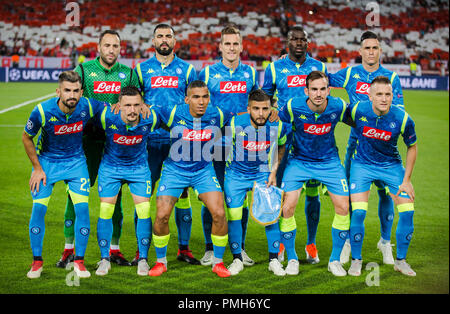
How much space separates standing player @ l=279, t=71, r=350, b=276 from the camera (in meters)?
5.42

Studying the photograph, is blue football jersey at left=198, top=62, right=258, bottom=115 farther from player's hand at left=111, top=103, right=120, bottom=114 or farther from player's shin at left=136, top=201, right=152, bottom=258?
player's shin at left=136, top=201, right=152, bottom=258

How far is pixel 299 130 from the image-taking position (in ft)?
18.2

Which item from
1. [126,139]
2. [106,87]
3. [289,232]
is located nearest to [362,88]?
[289,232]

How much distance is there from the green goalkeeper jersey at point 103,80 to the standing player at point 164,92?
7.7 inches

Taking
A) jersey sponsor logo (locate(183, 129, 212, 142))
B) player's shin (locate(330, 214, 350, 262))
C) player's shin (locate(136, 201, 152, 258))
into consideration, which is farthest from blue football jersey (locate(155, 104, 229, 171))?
player's shin (locate(330, 214, 350, 262))

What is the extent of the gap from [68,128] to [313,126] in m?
2.28

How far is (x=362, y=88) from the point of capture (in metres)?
6.07

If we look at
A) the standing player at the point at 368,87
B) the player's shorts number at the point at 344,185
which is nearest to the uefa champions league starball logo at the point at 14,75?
the standing player at the point at 368,87

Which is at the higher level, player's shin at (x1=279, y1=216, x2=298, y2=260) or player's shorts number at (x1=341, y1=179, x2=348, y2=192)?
player's shorts number at (x1=341, y1=179, x2=348, y2=192)

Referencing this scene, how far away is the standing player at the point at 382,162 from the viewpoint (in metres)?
5.38

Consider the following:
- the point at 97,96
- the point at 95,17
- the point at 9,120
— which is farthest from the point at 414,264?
the point at 95,17

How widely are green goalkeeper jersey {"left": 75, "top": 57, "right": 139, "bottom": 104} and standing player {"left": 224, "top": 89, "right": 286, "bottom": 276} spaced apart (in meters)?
1.21

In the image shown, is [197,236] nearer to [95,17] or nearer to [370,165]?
[370,165]

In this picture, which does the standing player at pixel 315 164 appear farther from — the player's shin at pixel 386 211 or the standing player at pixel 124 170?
the standing player at pixel 124 170
